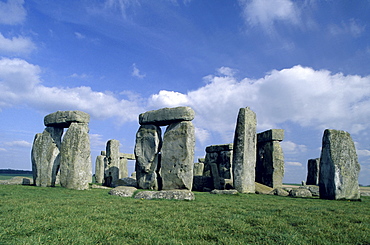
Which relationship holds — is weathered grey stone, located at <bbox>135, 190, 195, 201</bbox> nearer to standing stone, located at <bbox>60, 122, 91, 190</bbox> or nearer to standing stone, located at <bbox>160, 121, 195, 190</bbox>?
standing stone, located at <bbox>160, 121, 195, 190</bbox>

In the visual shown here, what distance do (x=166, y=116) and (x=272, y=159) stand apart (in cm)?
684

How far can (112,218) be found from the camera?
15.7 feet

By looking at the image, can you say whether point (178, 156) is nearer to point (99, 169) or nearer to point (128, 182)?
point (128, 182)

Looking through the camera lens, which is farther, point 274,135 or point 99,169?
point 99,169

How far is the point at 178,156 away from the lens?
12305mm

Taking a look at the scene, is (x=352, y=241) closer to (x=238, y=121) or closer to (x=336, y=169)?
(x=336, y=169)

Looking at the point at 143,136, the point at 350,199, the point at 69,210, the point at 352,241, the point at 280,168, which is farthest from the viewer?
the point at 280,168

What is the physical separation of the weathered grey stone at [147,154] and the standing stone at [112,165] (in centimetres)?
319

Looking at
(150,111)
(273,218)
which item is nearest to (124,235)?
(273,218)

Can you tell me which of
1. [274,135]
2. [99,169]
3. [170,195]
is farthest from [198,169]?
[170,195]

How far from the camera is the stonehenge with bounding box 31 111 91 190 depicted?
11.6 meters

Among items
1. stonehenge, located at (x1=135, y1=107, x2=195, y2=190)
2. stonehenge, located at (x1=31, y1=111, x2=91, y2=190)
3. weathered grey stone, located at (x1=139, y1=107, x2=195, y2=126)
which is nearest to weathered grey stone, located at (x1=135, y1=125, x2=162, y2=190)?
stonehenge, located at (x1=135, y1=107, x2=195, y2=190)

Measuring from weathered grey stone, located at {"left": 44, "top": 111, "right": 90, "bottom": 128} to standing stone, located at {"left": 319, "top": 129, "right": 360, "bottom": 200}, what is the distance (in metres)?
10.3

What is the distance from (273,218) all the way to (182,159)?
7.32 meters
